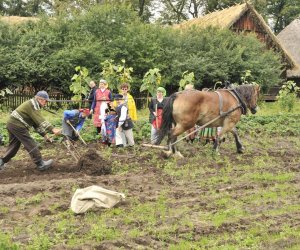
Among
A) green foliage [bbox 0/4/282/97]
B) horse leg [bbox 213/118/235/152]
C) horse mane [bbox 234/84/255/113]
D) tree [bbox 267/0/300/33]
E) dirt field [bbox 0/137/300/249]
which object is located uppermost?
tree [bbox 267/0/300/33]

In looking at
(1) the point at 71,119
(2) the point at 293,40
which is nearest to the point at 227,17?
(2) the point at 293,40

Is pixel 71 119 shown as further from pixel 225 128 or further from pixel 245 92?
pixel 245 92

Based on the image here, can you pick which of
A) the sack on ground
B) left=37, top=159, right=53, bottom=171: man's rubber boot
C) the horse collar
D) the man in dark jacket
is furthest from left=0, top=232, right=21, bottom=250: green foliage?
the horse collar

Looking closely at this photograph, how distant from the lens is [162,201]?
22.9ft

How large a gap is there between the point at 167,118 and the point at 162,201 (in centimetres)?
366

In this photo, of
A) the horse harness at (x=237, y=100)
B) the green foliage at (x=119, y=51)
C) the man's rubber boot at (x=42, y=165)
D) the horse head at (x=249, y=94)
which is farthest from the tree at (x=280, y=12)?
the man's rubber boot at (x=42, y=165)

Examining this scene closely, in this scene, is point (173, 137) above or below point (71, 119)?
below

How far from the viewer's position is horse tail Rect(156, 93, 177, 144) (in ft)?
34.0

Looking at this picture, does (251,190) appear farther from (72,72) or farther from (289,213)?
(72,72)

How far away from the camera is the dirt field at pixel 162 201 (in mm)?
5410

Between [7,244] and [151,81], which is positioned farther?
[151,81]

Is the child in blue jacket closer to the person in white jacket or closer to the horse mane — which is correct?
the person in white jacket

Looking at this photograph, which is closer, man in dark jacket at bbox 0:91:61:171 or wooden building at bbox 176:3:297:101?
man in dark jacket at bbox 0:91:61:171

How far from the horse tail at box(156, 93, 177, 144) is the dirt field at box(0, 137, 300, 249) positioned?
0.54 meters
